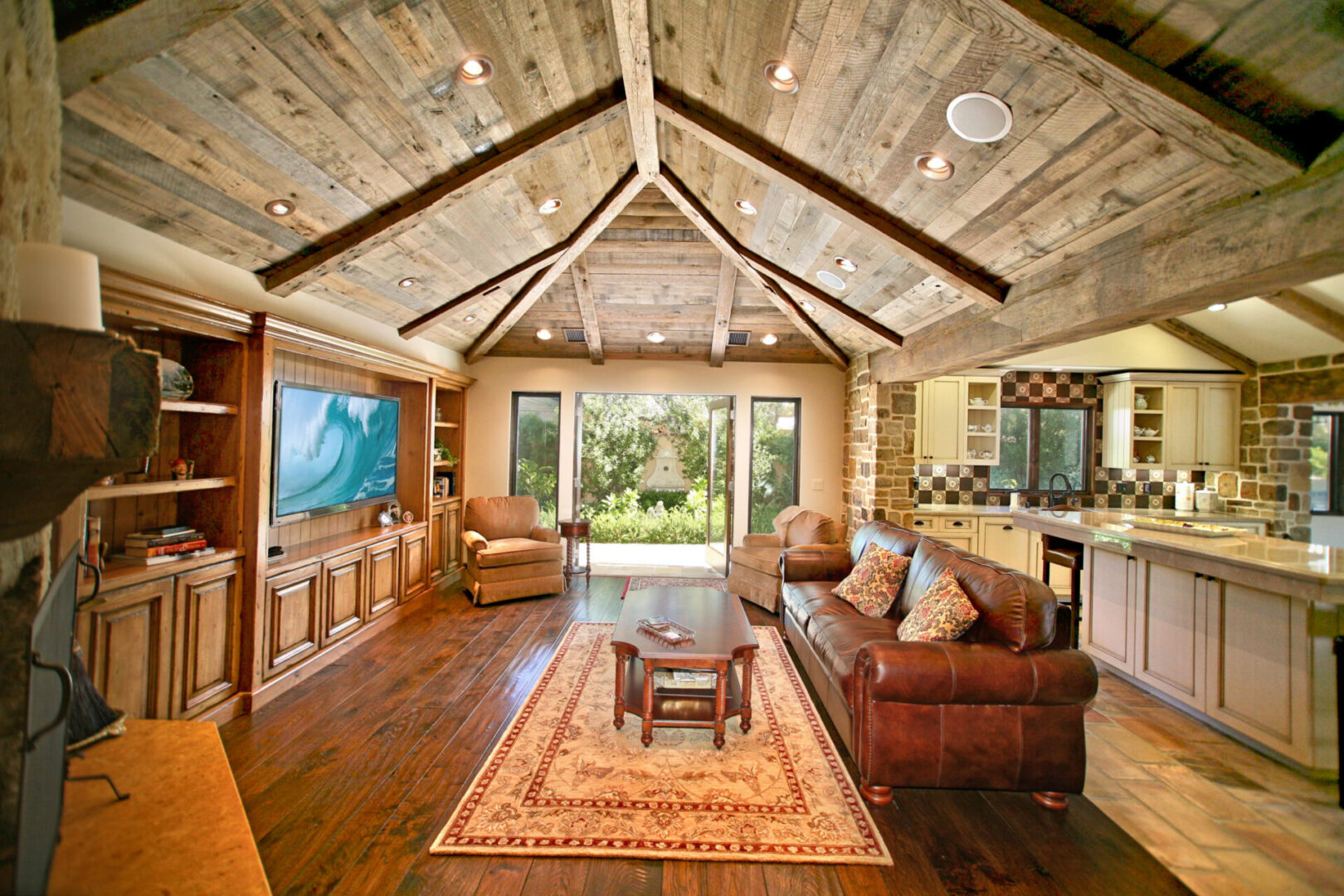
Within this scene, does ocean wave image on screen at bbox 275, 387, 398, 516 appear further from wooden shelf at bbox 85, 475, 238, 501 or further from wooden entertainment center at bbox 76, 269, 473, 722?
wooden shelf at bbox 85, 475, 238, 501

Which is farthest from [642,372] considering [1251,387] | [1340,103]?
[1251,387]

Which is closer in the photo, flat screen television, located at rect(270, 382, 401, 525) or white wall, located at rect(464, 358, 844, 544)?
flat screen television, located at rect(270, 382, 401, 525)

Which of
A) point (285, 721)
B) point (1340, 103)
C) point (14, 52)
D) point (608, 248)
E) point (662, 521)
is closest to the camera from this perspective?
point (14, 52)

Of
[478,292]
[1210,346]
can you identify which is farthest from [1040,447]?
[478,292]

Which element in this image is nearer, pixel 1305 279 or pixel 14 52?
pixel 14 52

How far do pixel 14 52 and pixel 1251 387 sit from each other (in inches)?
325

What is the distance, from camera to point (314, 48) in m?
2.16

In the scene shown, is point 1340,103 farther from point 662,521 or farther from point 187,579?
point 662,521

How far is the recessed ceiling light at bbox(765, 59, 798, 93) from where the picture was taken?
2.46 m

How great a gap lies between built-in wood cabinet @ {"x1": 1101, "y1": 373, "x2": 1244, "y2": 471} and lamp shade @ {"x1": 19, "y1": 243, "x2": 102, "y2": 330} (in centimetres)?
738

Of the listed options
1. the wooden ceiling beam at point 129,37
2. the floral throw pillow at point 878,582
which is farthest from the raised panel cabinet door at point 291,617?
the floral throw pillow at point 878,582

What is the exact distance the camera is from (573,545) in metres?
6.44

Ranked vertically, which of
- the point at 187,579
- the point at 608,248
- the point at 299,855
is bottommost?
the point at 299,855

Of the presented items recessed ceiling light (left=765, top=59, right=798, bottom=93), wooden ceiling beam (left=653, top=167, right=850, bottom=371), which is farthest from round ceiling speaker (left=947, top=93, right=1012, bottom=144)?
wooden ceiling beam (left=653, top=167, right=850, bottom=371)
